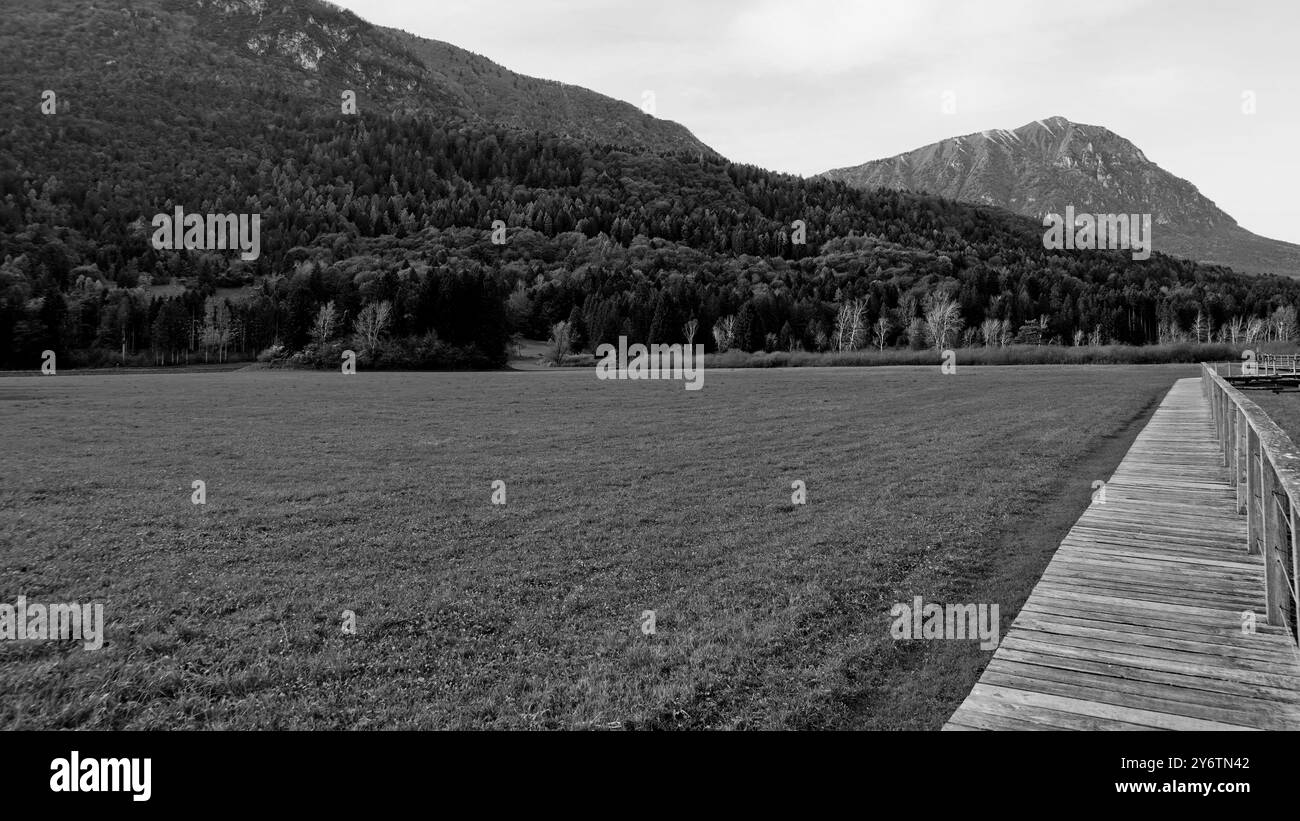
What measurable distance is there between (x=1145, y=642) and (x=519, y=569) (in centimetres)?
791

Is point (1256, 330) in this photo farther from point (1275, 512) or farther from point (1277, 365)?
point (1275, 512)

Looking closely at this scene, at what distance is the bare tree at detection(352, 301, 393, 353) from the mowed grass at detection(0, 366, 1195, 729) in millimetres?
70605

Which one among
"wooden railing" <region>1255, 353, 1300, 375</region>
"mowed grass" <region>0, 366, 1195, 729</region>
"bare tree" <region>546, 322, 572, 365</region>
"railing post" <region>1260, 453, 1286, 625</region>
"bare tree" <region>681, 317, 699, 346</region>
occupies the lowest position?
"mowed grass" <region>0, 366, 1195, 729</region>

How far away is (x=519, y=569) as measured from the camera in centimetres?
1072

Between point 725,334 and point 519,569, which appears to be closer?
point 519,569

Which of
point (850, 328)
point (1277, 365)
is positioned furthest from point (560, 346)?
point (1277, 365)

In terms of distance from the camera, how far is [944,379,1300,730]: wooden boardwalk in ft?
18.5

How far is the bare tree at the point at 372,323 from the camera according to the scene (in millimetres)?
94844

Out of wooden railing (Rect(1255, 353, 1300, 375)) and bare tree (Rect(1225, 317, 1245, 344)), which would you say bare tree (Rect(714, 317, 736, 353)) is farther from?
bare tree (Rect(1225, 317, 1245, 344))

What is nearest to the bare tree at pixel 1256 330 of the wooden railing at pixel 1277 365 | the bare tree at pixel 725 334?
the wooden railing at pixel 1277 365

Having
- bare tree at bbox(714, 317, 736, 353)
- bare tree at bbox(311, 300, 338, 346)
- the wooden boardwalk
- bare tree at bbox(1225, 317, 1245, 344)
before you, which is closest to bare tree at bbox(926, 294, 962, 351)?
bare tree at bbox(714, 317, 736, 353)

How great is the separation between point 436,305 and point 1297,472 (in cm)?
10263

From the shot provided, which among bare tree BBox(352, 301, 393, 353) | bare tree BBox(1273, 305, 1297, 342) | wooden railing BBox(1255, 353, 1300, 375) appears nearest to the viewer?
wooden railing BBox(1255, 353, 1300, 375)
